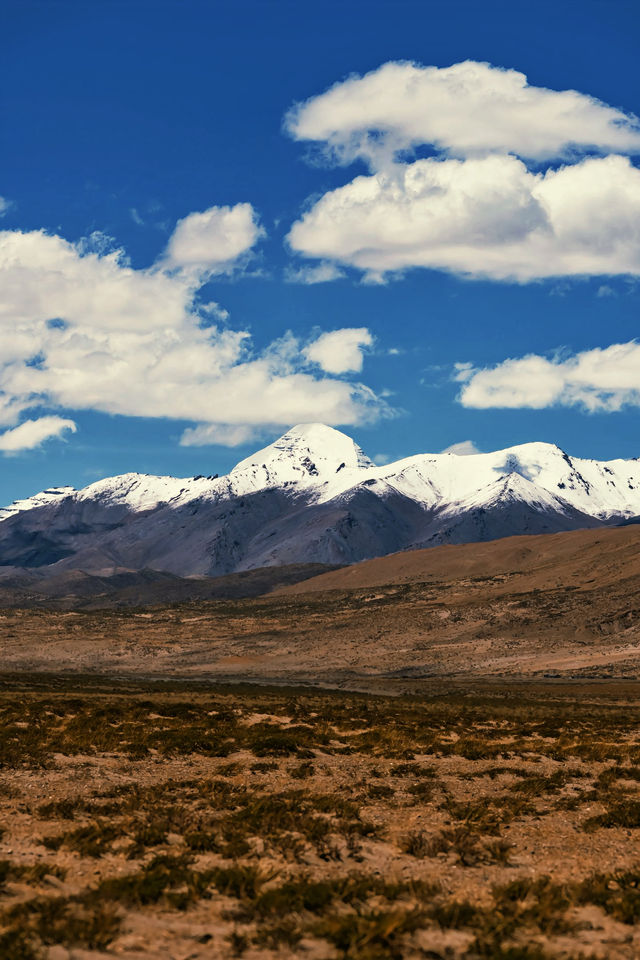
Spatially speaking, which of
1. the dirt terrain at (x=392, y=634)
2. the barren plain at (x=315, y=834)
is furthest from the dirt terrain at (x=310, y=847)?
the dirt terrain at (x=392, y=634)

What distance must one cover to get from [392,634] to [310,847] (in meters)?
141


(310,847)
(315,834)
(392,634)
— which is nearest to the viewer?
(310,847)

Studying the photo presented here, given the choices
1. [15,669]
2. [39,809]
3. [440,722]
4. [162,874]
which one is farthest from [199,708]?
[15,669]

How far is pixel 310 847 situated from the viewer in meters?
18.5

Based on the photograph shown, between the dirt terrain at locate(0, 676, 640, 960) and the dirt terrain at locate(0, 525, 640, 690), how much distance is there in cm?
8137

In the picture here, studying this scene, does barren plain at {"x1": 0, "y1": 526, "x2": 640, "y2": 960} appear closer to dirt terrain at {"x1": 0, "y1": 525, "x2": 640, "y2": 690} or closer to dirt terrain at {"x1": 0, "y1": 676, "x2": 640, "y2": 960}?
dirt terrain at {"x1": 0, "y1": 676, "x2": 640, "y2": 960}

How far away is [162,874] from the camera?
51.1 feet

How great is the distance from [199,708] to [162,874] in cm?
3456

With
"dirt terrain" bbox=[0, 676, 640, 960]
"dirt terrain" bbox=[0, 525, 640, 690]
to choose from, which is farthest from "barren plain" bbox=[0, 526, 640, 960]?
"dirt terrain" bbox=[0, 525, 640, 690]

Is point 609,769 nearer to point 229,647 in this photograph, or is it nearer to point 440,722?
point 440,722

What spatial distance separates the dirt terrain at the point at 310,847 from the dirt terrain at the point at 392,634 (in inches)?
3203

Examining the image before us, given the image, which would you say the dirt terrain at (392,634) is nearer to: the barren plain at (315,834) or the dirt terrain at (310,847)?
the barren plain at (315,834)

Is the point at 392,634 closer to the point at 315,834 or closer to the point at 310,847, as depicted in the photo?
the point at 315,834

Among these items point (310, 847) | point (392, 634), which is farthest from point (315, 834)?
point (392, 634)
